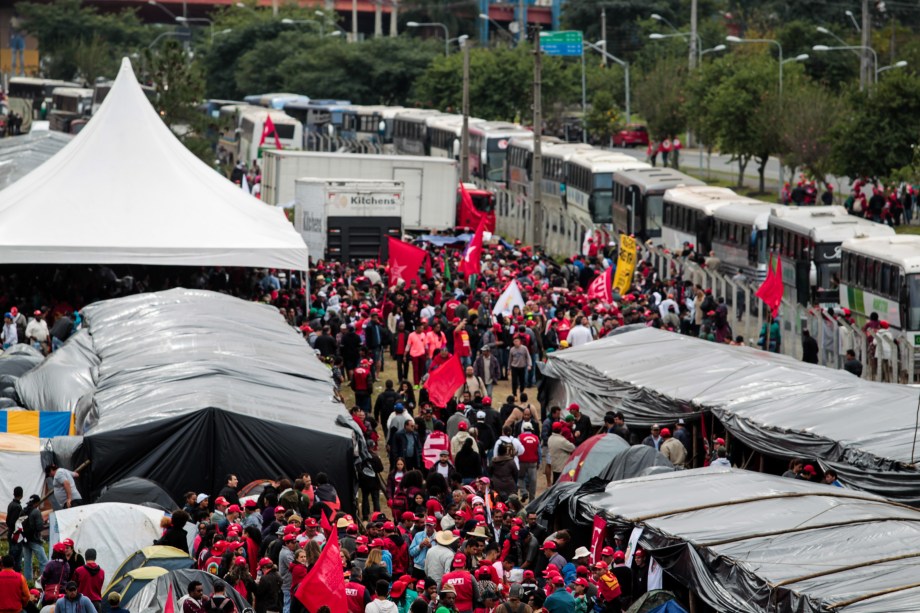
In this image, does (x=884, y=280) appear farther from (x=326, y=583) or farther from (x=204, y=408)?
(x=326, y=583)

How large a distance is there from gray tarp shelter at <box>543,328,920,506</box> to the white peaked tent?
24.1 ft

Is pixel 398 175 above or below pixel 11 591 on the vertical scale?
above

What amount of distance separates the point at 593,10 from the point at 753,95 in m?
47.3

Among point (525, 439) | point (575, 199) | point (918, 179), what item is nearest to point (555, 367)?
point (525, 439)

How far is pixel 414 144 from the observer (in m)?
67.1

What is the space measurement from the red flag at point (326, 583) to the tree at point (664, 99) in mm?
54723

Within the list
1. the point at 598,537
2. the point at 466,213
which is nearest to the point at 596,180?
the point at 466,213

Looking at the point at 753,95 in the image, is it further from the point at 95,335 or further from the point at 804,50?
the point at 95,335

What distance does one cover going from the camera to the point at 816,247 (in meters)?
31.5

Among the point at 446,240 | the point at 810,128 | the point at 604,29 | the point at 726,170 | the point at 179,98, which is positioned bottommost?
the point at 726,170

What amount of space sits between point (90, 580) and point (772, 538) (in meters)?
5.84

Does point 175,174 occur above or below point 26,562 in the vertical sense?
above

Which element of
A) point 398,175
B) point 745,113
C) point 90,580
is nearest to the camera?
point 90,580

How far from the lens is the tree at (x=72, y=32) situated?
355 ft
